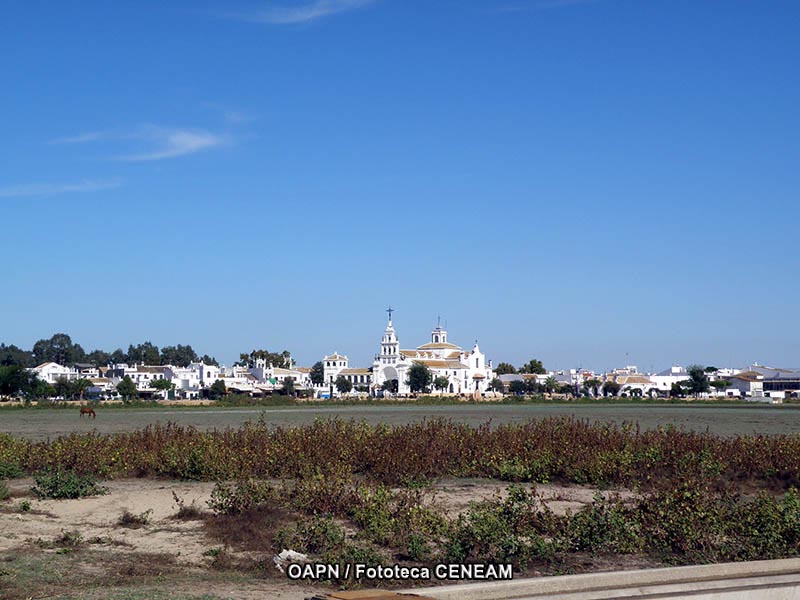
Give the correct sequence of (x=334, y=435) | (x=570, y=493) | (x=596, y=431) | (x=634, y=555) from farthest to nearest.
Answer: (x=596, y=431) → (x=334, y=435) → (x=570, y=493) → (x=634, y=555)

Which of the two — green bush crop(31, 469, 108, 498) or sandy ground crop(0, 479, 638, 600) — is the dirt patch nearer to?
sandy ground crop(0, 479, 638, 600)

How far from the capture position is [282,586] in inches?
467

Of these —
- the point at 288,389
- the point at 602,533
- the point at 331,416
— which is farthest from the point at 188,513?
the point at 288,389

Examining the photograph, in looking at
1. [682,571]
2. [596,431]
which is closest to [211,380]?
[596,431]

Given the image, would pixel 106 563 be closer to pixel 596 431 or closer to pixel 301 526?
pixel 301 526

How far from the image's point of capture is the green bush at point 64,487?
56.9ft

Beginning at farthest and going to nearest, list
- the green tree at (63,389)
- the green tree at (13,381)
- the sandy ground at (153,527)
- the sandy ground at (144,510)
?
the green tree at (63,389)
the green tree at (13,381)
the sandy ground at (144,510)
the sandy ground at (153,527)

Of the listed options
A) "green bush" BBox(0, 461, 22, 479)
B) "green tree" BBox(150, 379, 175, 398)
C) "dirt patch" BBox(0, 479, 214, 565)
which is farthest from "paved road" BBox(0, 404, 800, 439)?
"green tree" BBox(150, 379, 175, 398)

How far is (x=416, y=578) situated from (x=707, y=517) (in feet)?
15.1

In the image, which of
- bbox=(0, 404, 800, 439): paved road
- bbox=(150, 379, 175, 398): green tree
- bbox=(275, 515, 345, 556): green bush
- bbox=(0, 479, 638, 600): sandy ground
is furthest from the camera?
bbox=(150, 379, 175, 398): green tree

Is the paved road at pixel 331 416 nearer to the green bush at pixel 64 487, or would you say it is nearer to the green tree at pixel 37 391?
the green bush at pixel 64 487

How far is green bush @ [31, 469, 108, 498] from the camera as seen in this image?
1734cm

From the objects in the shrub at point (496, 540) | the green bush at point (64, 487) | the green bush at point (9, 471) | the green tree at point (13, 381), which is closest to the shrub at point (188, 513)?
the green bush at point (64, 487)

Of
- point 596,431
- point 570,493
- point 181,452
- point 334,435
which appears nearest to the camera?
point 570,493
